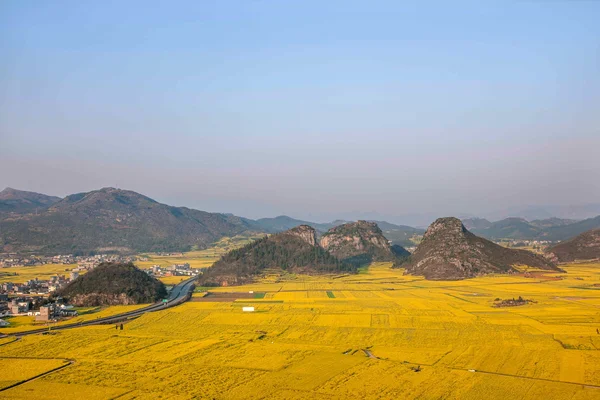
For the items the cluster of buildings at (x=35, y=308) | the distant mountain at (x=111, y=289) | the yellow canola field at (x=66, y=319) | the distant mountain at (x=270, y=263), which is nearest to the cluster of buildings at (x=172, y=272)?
the distant mountain at (x=270, y=263)

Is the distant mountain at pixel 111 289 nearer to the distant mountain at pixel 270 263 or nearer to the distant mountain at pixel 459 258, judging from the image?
the distant mountain at pixel 270 263

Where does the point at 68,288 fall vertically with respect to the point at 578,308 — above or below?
above

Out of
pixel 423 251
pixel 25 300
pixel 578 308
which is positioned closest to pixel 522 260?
pixel 423 251

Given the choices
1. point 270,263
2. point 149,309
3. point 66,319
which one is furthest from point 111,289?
point 270,263

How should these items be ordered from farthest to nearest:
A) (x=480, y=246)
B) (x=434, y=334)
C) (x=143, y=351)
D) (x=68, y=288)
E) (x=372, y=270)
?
(x=372, y=270) < (x=480, y=246) < (x=68, y=288) < (x=434, y=334) < (x=143, y=351)

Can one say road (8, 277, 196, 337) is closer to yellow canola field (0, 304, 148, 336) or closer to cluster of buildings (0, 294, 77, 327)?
yellow canola field (0, 304, 148, 336)

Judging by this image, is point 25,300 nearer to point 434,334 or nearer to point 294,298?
point 294,298

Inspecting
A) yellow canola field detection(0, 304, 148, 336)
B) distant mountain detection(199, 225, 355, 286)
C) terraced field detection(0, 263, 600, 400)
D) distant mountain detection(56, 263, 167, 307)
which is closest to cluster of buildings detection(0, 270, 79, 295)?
distant mountain detection(56, 263, 167, 307)

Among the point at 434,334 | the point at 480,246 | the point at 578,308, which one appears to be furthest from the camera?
the point at 480,246
